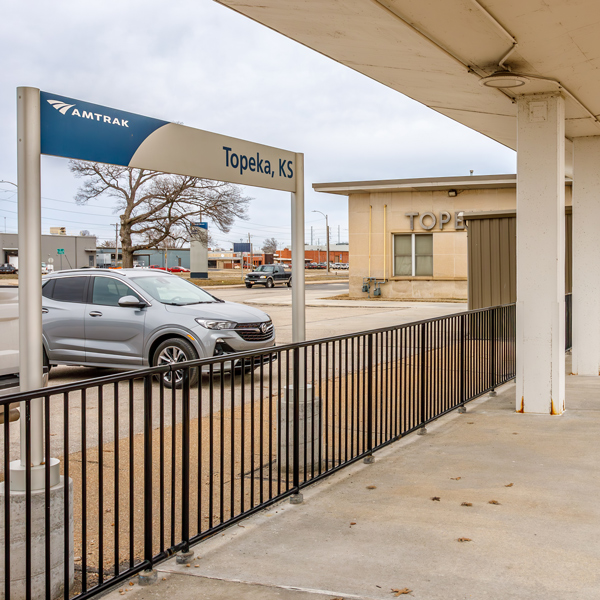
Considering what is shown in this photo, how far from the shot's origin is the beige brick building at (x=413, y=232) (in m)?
31.3

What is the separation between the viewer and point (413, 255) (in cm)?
3331

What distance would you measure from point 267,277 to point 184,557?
47.0 metres

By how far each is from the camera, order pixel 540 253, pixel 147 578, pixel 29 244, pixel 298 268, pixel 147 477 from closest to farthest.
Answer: pixel 29 244 < pixel 147 578 < pixel 147 477 < pixel 298 268 < pixel 540 253

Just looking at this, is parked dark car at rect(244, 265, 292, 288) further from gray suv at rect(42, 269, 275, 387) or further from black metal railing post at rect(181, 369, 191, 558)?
black metal railing post at rect(181, 369, 191, 558)

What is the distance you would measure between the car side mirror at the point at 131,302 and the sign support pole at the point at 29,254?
6888 mm

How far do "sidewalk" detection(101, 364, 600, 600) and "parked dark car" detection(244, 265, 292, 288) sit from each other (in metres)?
44.5

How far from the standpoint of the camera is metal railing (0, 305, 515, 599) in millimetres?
3418

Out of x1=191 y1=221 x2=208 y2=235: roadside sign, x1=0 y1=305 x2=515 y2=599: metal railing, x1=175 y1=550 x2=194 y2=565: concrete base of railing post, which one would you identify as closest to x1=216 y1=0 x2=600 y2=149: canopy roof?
x1=0 y1=305 x2=515 y2=599: metal railing

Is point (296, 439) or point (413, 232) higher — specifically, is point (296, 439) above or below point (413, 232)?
below

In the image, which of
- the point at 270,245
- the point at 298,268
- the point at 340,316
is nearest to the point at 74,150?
the point at 298,268

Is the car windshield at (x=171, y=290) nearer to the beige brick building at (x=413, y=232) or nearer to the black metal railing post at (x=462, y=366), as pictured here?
the black metal railing post at (x=462, y=366)

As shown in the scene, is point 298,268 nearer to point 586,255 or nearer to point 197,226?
point 586,255

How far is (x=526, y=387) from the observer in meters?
8.13

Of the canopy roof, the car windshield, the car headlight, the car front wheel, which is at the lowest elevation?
the car front wheel
